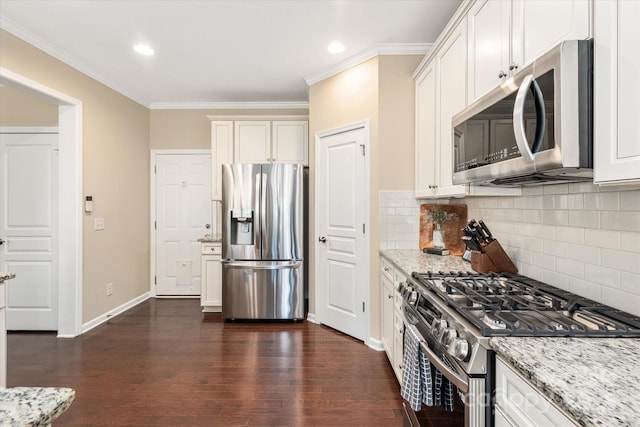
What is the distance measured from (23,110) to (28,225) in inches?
47.8

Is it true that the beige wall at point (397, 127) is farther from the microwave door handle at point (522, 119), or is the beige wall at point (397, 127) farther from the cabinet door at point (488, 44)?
the microwave door handle at point (522, 119)

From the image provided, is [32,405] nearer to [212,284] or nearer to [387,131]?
[387,131]

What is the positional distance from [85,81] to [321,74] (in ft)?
8.09

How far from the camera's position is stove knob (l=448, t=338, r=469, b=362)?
3.61 ft

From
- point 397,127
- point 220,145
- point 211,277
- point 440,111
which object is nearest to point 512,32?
point 440,111

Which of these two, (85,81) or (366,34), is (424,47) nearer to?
(366,34)

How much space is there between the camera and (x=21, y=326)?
139 inches

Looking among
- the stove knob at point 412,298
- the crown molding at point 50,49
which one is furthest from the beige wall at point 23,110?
the stove knob at point 412,298

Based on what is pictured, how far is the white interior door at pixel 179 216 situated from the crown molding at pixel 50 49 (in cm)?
118

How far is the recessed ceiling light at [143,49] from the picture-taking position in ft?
10.3

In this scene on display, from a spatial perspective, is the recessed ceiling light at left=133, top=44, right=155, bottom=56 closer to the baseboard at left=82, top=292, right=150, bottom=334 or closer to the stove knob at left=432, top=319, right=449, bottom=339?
the baseboard at left=82, top=292, right=150, bottom=334

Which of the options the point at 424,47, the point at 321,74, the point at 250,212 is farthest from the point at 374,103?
the point at 250,212

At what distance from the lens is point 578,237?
1.50 m

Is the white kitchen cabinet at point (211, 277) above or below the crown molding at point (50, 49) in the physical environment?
below
